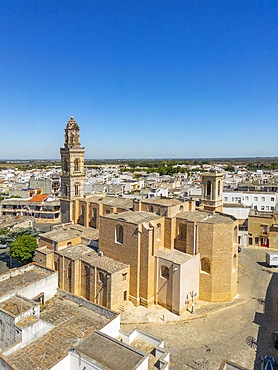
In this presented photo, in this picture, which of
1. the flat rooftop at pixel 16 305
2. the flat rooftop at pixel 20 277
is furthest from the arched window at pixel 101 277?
the flat rooftop at pixel 16 305

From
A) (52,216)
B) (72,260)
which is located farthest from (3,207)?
(72,260)

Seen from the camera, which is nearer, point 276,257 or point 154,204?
point 154,204

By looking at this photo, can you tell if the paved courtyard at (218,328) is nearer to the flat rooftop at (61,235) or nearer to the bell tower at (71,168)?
the flat rooftop at (61,235)

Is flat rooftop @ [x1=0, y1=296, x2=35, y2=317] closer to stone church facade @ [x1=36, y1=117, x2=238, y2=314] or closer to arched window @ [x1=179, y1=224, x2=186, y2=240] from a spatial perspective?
stone church facade @ [x1=36, y1=117, x2=238, y2=314]

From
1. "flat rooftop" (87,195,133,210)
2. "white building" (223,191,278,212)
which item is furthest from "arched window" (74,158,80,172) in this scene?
"white building" (223,191,278,212)

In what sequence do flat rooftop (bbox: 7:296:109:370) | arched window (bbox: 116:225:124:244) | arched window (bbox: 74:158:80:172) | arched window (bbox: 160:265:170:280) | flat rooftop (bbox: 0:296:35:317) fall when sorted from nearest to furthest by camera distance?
flat rooftop (bbox: 7:296:109:370) → flat rooftop (bbox: 0:296:35:317) → arched window (bbox: 160:265:170:280) → arched window (bbox: 116:225:124:244) → arched window (bbox: 74:158:80:172)

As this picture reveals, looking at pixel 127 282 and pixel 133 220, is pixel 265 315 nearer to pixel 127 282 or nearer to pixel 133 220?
pixel 127 282

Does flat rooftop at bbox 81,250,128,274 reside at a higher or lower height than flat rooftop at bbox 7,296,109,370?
higher

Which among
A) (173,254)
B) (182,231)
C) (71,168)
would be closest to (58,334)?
(173,254)
